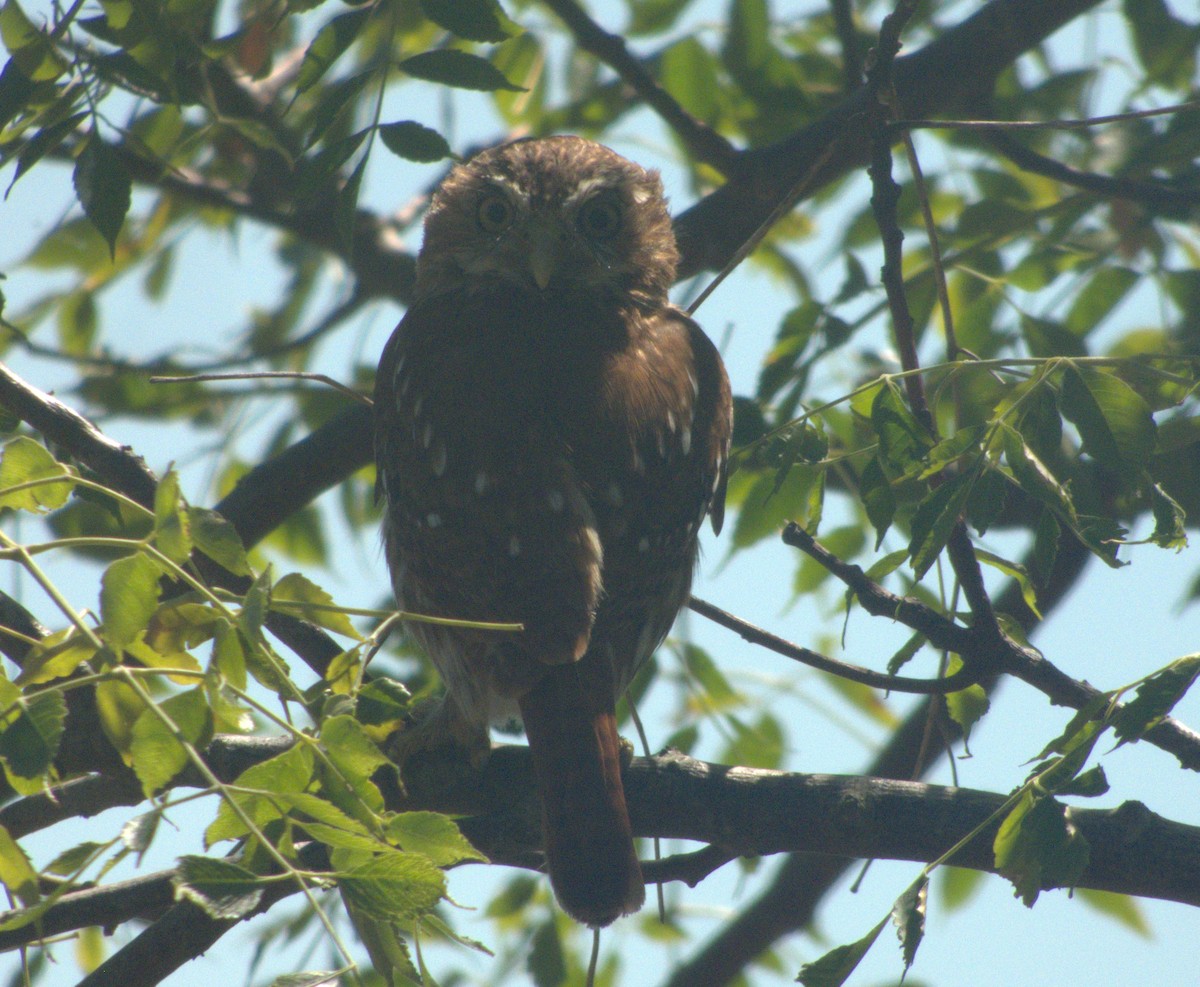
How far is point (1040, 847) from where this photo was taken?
174 centimetres

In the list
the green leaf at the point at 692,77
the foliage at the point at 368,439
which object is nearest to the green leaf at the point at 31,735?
the foliage at the point at 368,439

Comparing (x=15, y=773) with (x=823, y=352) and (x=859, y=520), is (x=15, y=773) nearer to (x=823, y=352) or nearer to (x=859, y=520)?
(x=823, y=352)

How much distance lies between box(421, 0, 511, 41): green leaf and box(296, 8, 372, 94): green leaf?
0.45 ft

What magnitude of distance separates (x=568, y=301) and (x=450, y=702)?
118 cm

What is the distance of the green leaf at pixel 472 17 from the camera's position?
2.20 metres

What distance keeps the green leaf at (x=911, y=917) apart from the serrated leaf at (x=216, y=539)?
966mm

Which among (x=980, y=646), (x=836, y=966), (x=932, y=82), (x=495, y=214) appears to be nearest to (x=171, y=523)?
(x=836, y=966)

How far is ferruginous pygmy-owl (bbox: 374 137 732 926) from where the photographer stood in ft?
8.16

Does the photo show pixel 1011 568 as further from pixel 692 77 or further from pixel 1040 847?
pixel 692 77

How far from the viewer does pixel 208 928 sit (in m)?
2.11

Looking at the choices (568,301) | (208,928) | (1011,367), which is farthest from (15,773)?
(568,301)

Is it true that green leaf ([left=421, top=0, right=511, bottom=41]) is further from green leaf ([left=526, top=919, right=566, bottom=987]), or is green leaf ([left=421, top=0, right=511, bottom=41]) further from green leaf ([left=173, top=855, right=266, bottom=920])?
green leaf ([left=526, top=919, right=566, bottom=987])

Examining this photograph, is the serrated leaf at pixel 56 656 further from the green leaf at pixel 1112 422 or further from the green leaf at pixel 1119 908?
the green leaf at pixel 1119 908

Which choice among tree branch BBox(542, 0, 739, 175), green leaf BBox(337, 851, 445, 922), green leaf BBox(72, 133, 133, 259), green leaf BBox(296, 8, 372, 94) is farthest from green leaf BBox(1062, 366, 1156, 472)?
tree branch BBox(542, 0, 739, 175)
